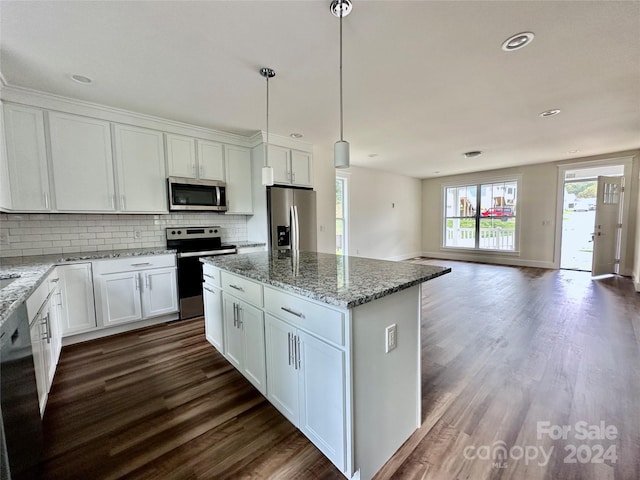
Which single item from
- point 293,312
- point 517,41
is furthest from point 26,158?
point 517,41

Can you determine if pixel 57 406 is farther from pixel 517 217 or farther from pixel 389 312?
pixel 517 217

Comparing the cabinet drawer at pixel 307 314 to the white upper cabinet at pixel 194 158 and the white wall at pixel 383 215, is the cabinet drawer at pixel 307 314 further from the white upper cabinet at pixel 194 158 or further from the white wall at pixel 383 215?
the white wall at pixel 383 215

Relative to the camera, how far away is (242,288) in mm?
1909

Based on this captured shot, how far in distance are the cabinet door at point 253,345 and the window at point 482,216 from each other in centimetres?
722

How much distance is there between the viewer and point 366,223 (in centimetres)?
682

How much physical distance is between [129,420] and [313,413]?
1211 millimetres

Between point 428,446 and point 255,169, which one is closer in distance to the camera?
point 428,446

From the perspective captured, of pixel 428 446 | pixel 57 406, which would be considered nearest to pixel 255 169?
pixel 57 406

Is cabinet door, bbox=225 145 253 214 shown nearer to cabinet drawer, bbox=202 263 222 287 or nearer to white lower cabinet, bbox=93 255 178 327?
white lower cabinet, bbox=93 255 178 327

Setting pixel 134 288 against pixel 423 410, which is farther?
pixel 134 288

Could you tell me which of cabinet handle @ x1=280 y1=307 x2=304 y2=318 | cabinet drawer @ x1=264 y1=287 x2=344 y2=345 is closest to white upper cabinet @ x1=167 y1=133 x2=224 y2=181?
cabinet drawer @ x1=264 y1=287 x2=344 y2=345

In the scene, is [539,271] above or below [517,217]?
below

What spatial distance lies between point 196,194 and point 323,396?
9.98 ft

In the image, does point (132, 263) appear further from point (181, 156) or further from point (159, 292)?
point (181, 156)
